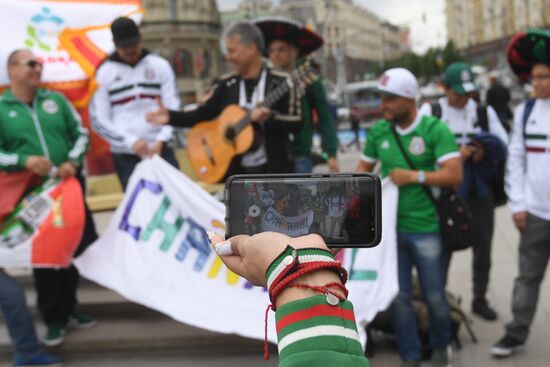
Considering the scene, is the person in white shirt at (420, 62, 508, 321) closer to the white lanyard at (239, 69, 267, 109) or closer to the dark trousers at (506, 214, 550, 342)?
the dark trousers at (506, 214, 550, 342)

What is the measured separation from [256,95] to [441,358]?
83.2 inches

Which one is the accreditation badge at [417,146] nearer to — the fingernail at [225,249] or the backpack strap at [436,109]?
the backpack strap at [436,109]

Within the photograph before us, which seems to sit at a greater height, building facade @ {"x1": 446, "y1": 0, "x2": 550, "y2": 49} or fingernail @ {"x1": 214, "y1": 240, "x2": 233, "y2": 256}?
building facade @ {"x1": 446, "y1": 0, "x2": 550, "y2": 49}

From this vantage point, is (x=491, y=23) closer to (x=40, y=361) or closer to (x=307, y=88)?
(x=307, y=88)

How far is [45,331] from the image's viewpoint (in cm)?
432

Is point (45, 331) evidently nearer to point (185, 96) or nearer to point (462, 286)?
point (462, 286)

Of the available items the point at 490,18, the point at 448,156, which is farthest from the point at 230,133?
the point at 490,18

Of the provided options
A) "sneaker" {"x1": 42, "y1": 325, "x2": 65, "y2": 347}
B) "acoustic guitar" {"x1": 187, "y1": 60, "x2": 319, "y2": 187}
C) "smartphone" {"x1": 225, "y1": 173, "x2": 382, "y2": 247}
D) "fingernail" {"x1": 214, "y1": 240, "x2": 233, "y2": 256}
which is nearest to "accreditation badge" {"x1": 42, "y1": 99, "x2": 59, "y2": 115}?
"acoustic guitar" {"x1": 187, "y1": 60, "x2": 319, "y2": 187}

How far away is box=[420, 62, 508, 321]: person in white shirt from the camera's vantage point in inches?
172

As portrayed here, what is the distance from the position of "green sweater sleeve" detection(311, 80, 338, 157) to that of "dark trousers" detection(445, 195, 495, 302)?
1.18 m

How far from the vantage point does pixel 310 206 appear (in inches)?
52.1

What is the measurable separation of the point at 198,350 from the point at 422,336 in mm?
1582

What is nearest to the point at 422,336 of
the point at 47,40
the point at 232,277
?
the point at 232,277

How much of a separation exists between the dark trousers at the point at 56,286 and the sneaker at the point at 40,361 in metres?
0.27
